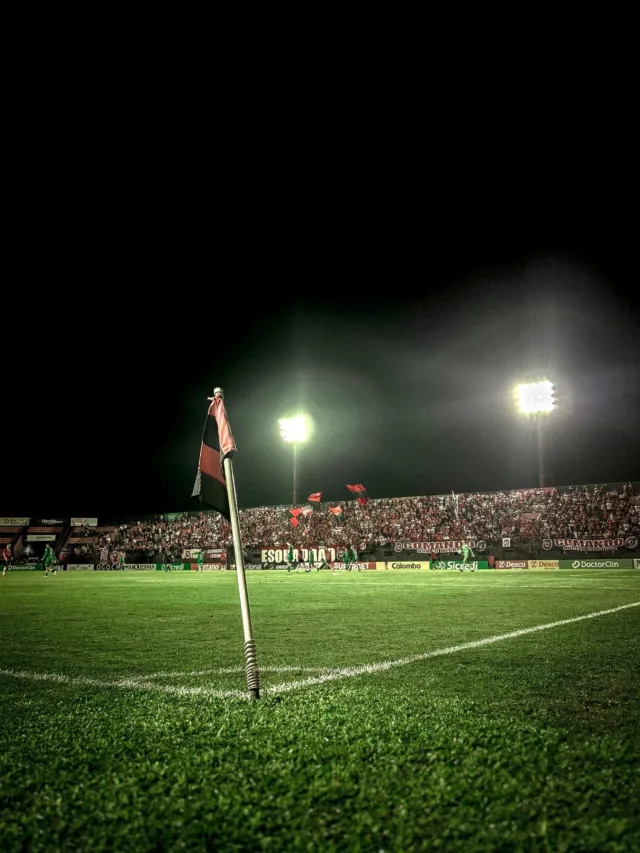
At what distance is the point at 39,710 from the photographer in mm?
4379

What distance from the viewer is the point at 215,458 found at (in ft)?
17.5

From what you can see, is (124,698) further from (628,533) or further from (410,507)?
(410,507)

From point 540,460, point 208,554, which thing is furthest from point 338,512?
point 540,460

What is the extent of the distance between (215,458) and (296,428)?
→ 41374 millimetres

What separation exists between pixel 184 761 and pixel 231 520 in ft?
7.23

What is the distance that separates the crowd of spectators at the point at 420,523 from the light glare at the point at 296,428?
632 cm

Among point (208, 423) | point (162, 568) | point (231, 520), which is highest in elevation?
point (208, 423)

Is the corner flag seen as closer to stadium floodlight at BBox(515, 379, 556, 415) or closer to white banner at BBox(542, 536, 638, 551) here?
white banner at BBox(542, 536, 638, 551)

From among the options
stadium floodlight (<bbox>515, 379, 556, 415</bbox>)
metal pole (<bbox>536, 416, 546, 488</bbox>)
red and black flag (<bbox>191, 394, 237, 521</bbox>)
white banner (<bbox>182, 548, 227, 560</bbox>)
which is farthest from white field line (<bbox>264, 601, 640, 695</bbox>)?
white banner (<bbox>182, 548, 227, 560</bbox>)

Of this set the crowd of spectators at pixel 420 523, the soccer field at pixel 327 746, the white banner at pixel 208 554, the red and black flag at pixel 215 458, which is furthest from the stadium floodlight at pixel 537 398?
the red and black flag at pixel 215 458

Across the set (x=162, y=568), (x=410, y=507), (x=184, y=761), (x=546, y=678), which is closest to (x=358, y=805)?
(x=184, y=761)

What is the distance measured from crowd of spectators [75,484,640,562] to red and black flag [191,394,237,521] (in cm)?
3079

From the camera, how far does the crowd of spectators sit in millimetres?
34938

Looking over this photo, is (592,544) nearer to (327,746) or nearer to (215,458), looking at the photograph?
(215,458)
